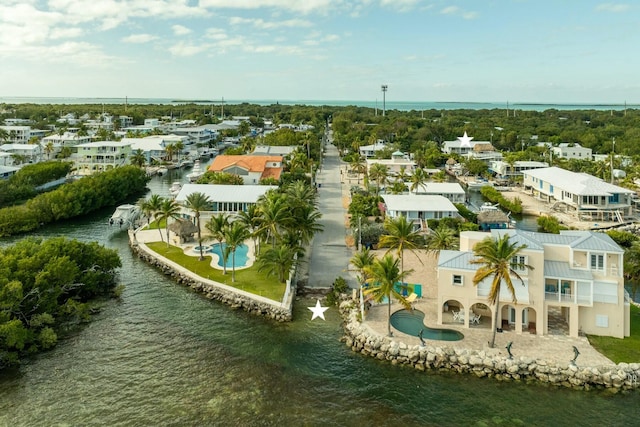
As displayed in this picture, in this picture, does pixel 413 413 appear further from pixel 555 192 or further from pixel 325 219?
pixel 555 192

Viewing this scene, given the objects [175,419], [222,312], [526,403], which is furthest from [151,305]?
[526,403]

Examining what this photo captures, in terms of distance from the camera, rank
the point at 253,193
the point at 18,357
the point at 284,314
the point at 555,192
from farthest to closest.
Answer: the point at 555,192
the point at 253,193
the point at 284,314
the point at 18,357

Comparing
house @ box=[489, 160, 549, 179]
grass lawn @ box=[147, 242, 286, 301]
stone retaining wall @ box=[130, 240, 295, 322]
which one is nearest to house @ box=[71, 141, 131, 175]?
grass lawn @ box=[147, 242, 286, 301]

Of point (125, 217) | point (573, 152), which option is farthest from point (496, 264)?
point (573, 152)

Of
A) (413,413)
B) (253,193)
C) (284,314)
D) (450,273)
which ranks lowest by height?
(413,413)

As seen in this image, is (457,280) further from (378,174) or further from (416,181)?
(378,174)

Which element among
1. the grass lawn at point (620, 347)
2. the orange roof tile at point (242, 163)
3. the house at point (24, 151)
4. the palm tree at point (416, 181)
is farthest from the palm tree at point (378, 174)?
the house at point (24, 151)

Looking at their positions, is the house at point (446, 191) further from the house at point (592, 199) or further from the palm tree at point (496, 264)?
the palm tree at point (496, 264)
